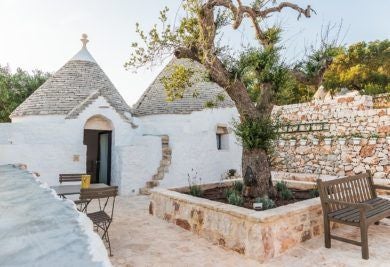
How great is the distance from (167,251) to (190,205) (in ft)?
3.87

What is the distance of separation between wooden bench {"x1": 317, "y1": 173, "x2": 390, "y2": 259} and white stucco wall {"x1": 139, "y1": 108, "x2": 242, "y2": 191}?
21.7ft

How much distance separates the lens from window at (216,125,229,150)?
1332cm

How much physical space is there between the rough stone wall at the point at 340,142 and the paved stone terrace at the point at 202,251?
5.49 meters

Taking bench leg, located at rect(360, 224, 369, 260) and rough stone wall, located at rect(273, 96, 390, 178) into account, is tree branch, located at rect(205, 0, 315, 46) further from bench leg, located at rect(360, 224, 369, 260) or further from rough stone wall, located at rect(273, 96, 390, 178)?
bench leg, located at rect(360, 224, 369, 260)

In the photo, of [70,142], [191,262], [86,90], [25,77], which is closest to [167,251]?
[191,262]

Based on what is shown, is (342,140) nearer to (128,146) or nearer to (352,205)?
(352,205)

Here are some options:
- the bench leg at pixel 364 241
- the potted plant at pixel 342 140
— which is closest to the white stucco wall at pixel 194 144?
the potted plant at pixel 342 140

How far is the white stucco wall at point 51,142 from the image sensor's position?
29.9ft

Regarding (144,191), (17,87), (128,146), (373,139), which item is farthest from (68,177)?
(17,87)

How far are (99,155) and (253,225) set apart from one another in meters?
10.0

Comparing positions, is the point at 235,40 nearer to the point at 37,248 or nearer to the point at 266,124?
the point at 266,124

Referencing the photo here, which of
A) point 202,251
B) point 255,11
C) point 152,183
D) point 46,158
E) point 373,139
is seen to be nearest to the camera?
point 202,251

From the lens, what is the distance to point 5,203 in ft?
8.57

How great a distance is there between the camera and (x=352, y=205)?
3771mm
